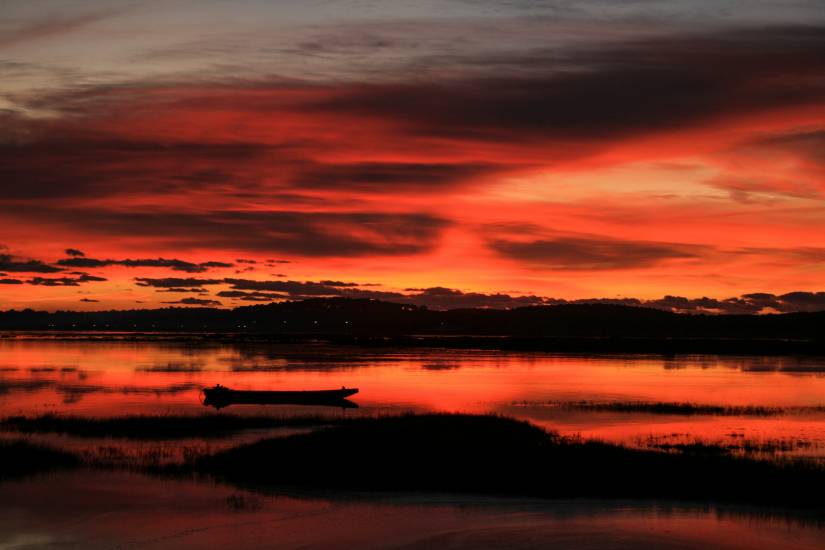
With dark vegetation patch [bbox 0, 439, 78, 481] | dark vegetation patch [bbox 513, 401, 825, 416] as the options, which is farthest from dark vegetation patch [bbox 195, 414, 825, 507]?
dark vegetation patch [bbox 513, 401, 825, 416]

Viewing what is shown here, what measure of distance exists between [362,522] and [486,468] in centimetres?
→ 766

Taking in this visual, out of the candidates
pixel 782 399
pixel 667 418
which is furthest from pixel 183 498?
pixel 782 399

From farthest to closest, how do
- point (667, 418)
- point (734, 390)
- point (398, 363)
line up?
1. point (398, 363)
2. point (734, 390)
3. point (667, 418)

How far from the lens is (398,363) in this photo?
112m

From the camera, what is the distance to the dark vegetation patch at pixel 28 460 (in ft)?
110

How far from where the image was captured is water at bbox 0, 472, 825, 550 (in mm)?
24281

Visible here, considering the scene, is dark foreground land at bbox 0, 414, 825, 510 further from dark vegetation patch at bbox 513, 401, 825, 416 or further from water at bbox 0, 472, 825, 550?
dark vegetation patch at bbox 513, 401, 825, 416

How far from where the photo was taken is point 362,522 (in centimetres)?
2633

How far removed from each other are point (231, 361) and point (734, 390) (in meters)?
62.2

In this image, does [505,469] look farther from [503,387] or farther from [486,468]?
[503,387]

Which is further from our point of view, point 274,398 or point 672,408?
point 274,398

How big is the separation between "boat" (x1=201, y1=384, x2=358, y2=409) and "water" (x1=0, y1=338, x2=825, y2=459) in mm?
1355

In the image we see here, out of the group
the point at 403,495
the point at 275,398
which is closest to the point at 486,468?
the point at 403,495

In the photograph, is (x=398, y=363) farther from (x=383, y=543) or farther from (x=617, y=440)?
(x=383, y=543)
